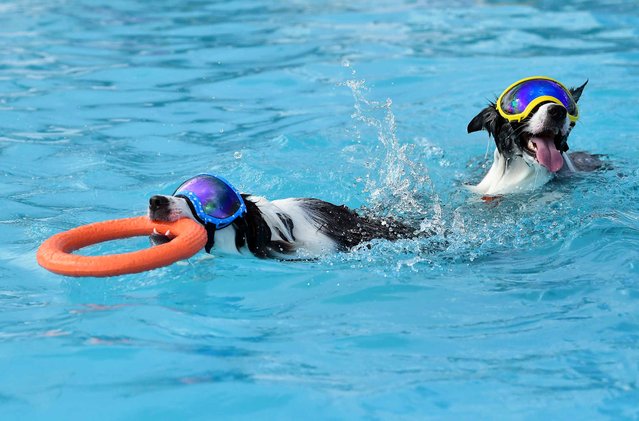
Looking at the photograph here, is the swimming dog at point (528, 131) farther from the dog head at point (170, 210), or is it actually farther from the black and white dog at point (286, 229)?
the dog head at point (170, 210)

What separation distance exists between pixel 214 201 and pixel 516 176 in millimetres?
2583

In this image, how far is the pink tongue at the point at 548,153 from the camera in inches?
265

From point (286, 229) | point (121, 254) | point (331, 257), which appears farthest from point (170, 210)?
point (331, 257)

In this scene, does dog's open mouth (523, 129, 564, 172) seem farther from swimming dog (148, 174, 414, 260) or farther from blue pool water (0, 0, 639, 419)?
swimming dog (148, 174, 414, 260)

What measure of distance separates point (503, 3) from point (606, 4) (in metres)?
1.54

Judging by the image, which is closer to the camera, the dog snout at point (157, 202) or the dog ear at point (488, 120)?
the dog snout at point (157, 202)

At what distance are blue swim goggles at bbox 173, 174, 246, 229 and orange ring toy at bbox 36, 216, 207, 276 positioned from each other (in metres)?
0.13

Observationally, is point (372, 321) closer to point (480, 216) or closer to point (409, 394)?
→ point (409, 394)

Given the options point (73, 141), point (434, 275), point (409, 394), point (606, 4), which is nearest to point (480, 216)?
point (434, 275)

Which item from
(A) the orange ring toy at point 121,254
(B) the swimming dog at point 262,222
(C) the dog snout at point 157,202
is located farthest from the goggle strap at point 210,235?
(C) the dog snout at point 157,202

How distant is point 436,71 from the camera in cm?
1134

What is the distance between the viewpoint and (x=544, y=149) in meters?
6.76

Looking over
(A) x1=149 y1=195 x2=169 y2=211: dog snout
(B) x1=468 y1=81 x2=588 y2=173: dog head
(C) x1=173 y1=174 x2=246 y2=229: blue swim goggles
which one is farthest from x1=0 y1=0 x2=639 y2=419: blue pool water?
(A) x1=149 y1=195 x2=169 y2=211: dog snout

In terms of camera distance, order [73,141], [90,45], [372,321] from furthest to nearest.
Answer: [90,45] < [73,141] < [372,321]
